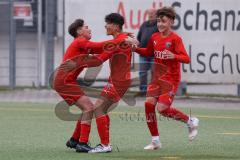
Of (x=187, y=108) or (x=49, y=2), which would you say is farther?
(x=49, y=2)

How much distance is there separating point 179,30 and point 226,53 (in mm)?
1290

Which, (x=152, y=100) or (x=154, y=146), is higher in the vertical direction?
(x=152, y=100)

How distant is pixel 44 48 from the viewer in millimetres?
24797

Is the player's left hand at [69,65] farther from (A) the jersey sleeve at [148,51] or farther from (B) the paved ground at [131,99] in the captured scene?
(B) the paved ground at [131,99]

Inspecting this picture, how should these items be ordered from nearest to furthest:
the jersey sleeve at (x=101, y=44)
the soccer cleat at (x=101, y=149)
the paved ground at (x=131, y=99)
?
the jersey sleeve at (x=101, y=44)
the soccer cleat at (x=101, y=149)
the paved ground at (x=131, y=99)

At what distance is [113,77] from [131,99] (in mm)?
8692

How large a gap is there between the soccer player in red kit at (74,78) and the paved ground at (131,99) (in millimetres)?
7951

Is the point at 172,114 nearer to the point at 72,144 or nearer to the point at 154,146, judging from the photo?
the point at 154,146

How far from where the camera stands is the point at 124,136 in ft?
44.9

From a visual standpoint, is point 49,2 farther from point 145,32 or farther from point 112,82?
point 112,82

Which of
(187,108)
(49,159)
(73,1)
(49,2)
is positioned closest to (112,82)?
(49,159)

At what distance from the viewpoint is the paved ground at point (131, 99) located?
20.3m

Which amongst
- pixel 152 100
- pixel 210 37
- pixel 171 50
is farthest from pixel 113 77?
pixel 210 37

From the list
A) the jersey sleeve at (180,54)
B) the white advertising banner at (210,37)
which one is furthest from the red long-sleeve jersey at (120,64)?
the white advertising banner at (210,37)
